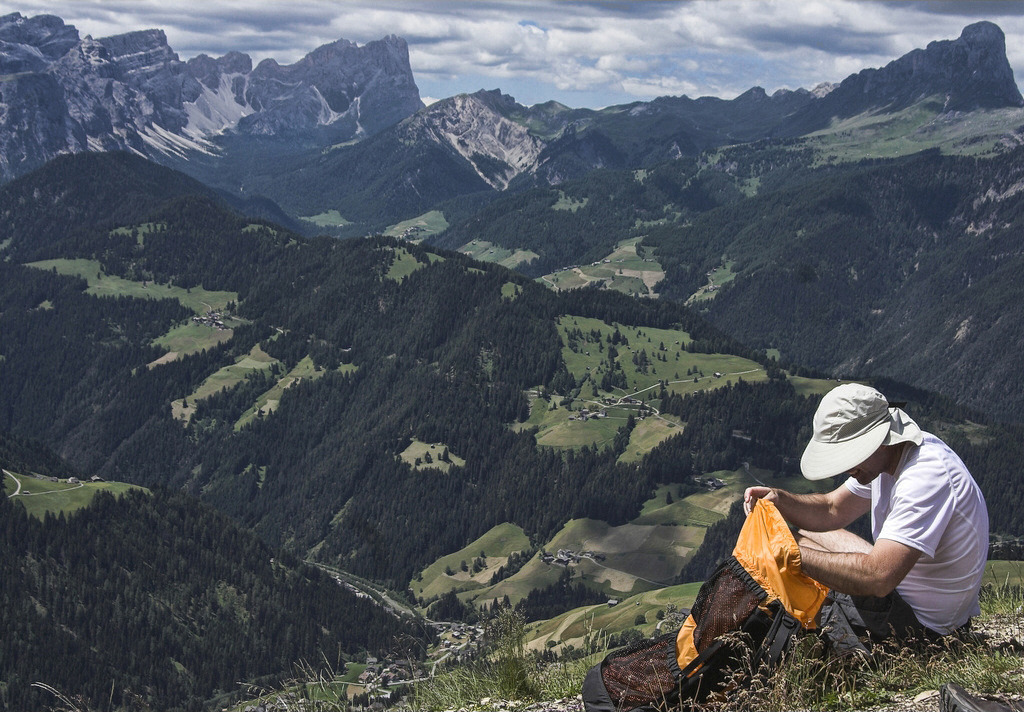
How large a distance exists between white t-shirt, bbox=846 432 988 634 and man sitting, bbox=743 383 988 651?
16 mm

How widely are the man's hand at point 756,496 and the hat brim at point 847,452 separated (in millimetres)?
929

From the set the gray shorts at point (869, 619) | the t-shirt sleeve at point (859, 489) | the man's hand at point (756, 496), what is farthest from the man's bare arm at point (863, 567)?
Result: the t-shirt sleeve at point (859, 489)

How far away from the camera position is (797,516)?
17.1m

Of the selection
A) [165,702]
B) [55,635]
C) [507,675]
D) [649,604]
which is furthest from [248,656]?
[507,675]

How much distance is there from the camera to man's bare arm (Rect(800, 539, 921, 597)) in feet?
46.1

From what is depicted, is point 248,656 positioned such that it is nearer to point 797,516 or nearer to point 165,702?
point 165,702

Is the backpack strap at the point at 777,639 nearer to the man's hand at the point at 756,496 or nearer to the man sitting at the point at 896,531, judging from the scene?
the man sitting at the point at 896,531

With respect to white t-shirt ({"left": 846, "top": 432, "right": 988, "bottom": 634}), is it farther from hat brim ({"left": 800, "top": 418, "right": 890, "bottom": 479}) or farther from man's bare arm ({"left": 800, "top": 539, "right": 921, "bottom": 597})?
hat brim ({"left": 800, "top": 418, "right": 890, "bottom": 479})

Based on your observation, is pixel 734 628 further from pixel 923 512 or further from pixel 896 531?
pixel 923 512

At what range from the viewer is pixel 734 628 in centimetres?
1434

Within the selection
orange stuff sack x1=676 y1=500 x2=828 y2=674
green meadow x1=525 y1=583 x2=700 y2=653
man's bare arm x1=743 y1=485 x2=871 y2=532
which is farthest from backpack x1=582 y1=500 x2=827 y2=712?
green meadow x1=525 y1=583 x2=700 y2=653

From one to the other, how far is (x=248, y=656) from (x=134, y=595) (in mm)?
28190

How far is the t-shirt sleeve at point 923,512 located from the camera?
14250 millimetres

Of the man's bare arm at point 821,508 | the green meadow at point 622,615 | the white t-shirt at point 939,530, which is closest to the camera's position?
the white t-shirt at point 939,530
